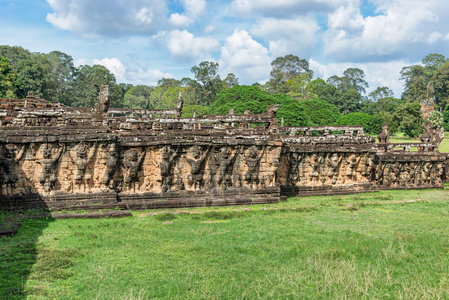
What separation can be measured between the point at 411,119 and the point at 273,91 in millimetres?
31318

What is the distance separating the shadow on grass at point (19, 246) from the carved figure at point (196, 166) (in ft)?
13.5

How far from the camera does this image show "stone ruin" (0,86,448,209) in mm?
9320

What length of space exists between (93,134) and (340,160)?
942 cm

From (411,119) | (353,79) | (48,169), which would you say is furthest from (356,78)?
(48,169)

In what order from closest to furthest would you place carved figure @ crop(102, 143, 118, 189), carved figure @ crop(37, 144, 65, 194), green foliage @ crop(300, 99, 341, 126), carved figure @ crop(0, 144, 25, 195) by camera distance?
carved figure @ crop(0, 144, 25, 195) → carved figure @ crop(37, 144, 65, 194) → carved figure @ crop(102, 143, 118, 189) → green foliage @ crop(300, 99, 341, 126)

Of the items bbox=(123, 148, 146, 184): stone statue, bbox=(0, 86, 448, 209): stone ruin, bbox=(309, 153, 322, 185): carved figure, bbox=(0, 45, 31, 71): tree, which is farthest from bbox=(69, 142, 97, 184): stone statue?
bbox=(0, 45, 31, 71): tree

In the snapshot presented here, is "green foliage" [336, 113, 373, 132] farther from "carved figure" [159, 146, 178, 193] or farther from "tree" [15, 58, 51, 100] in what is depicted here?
"carved figure" [159, 146, 178, 193]

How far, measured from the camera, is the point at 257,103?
40344 millimetres

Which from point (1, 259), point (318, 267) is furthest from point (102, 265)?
point (318, 267)

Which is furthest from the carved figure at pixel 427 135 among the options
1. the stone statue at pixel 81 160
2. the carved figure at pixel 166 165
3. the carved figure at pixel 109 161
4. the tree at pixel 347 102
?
the tree at pixel 347 102

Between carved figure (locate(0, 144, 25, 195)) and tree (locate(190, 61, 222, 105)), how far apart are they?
2062 inches

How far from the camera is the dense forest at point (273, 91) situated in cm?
4219

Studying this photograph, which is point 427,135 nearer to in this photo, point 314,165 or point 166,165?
point 314,165

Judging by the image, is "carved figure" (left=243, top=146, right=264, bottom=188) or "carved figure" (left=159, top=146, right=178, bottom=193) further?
"carved figure" (left=243, top=146, right=264, bottom=188)
